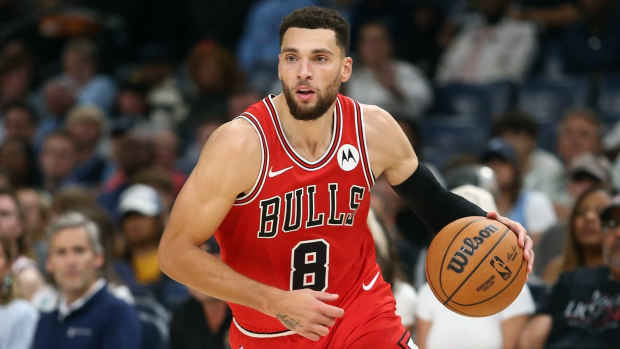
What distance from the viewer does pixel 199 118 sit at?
390 inches

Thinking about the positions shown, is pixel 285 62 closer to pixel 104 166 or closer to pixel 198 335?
pixel 198 335

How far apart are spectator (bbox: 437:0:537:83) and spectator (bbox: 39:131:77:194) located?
390cm

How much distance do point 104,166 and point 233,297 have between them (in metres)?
6.66

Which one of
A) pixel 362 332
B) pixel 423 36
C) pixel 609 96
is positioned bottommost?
pixel 609 96

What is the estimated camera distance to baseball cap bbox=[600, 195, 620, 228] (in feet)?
16.9

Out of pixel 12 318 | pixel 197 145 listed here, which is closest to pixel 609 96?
pixel 197 145

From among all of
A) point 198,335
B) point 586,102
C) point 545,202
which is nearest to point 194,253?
point 198,335

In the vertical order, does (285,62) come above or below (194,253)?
above

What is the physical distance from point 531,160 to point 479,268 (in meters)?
4.20

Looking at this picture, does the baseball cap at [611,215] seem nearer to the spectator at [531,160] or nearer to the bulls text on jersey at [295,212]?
the bulls text on jersey at [295,212]

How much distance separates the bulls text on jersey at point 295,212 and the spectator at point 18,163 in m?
6.53

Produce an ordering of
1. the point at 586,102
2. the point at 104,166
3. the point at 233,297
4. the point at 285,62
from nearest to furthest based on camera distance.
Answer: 1. the point at 233,297
2. the point at 285,62
3. the point at 586,102
4. the point at 104,166

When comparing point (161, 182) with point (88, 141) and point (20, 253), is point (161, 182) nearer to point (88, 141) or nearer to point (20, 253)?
point (20, 253)

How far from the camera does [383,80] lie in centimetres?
920
